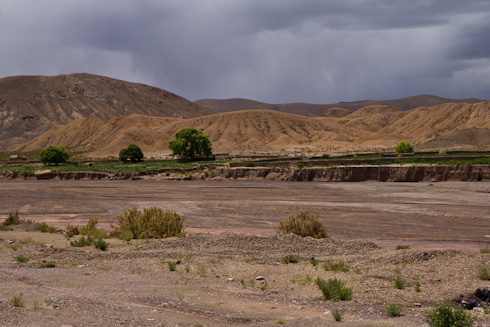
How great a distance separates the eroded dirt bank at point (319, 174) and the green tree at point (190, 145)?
918 inches

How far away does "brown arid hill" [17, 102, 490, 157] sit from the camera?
12975 centimetres

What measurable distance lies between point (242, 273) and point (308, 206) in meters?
20.2

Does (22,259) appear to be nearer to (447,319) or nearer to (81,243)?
(81,243)

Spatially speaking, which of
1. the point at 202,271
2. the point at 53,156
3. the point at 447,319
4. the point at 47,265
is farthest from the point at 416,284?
the point at 53,156

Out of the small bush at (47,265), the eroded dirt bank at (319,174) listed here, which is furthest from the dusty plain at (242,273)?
the eroded dirt bank at (319,174)

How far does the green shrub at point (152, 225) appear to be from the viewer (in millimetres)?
19875

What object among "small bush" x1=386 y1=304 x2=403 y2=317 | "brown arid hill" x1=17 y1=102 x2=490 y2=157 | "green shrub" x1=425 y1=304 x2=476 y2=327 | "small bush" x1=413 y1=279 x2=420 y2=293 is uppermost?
"brown arid hill" x1=17 y1=102 x2=490 y2=157

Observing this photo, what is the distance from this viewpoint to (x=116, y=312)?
923cm

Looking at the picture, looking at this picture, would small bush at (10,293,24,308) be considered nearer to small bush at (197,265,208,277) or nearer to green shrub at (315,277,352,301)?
small bush at (197,265,208,277)

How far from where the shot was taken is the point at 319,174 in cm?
5591

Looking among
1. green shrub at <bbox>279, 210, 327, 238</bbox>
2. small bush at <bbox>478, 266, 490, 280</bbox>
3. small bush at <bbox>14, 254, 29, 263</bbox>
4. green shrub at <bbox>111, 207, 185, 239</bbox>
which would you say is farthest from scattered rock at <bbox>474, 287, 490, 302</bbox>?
small bush at <bbox>14, 254, 29, 263</bbox>

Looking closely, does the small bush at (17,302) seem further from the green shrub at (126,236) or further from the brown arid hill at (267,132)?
the brown arid hill at (267,132)

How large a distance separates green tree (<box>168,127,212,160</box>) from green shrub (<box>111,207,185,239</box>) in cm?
6928

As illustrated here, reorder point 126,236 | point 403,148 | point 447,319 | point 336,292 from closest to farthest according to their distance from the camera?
1. point 447,319
2. point 336,292
3. point 126,236
4. point 403,148
